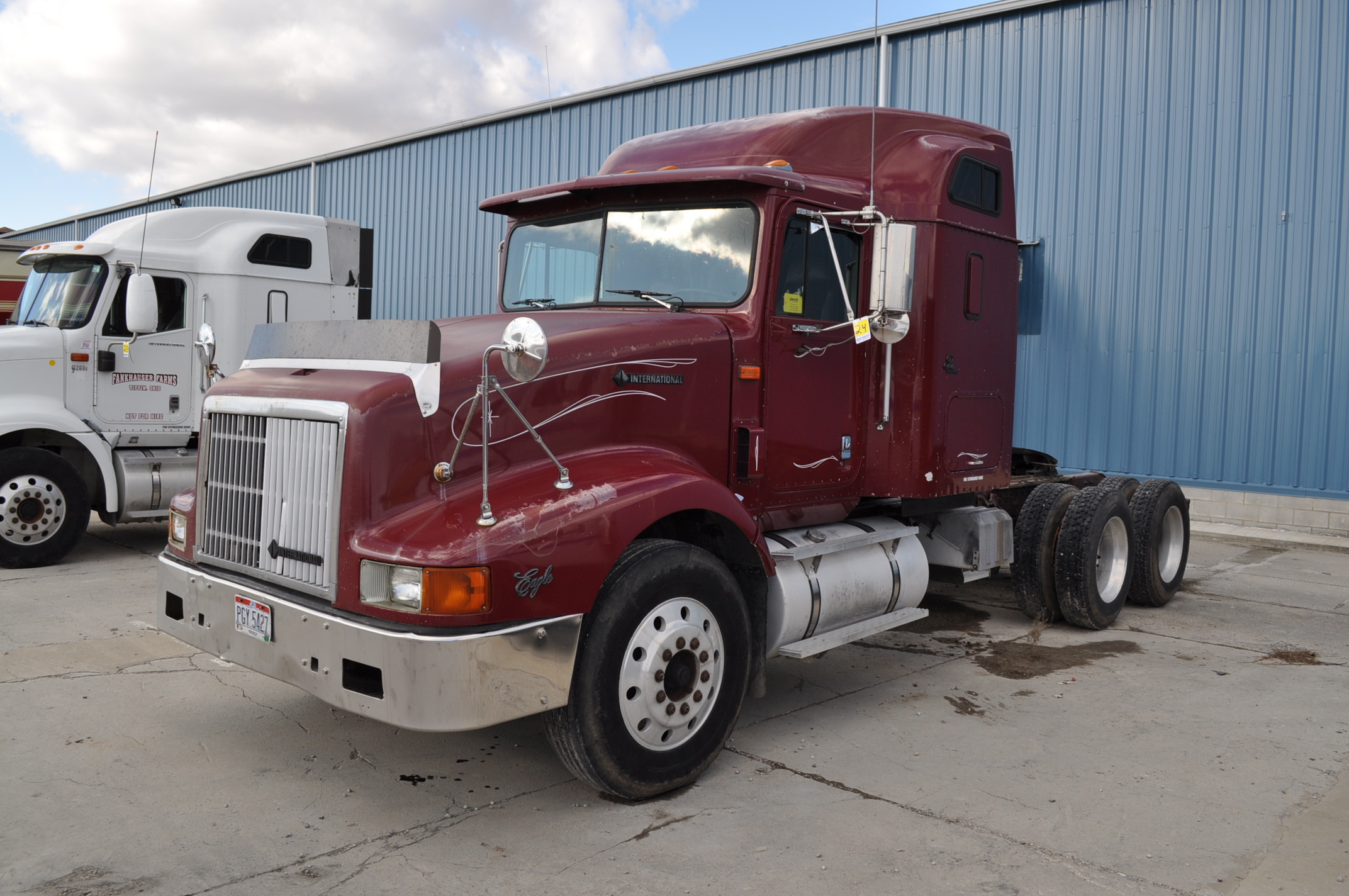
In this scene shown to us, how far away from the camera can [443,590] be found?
137 inches

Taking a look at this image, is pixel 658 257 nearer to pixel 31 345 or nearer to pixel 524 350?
pixel 524 350

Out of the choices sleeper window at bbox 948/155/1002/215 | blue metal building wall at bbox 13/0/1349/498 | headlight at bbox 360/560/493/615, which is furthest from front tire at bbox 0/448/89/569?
blue metal building wall at bbox 13/0/1349/498

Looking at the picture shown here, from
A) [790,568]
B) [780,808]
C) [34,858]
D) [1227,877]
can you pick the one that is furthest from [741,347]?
[34,858]

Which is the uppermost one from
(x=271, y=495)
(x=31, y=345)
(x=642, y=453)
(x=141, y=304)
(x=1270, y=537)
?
(x=141, y=304)

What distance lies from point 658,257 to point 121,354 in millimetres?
6393

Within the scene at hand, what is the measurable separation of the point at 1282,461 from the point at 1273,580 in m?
2.69

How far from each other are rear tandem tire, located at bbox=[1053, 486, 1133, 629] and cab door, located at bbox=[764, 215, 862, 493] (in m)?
2.22

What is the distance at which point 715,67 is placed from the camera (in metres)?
15.1

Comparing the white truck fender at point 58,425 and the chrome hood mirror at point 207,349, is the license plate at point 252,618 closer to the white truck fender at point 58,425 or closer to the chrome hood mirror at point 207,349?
the chrome hood mirror at point 207,349

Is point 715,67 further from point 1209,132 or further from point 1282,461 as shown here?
point 1282,461

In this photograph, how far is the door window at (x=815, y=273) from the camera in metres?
5.03

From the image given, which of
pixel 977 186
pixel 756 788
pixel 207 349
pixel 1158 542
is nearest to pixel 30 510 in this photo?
pixel 207 349

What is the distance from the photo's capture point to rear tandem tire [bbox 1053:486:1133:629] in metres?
6.95

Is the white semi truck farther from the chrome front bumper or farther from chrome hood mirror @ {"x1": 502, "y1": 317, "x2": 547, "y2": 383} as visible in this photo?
chrome hood mirror @ {"x1": 502, "y1": 317, "x2": 547, "y2": 383}
